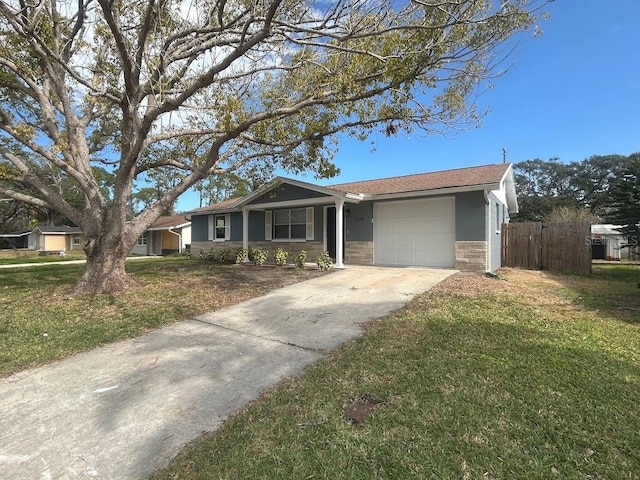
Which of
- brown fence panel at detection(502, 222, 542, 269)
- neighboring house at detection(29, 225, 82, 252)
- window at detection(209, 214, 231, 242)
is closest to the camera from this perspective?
brown fence panel at detection(502, 222, 542, 269)

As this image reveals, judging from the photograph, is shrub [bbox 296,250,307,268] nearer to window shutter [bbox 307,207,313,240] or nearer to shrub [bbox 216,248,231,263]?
window shutter [bbox 307,207,313,240]

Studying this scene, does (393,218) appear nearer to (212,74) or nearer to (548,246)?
(548,246)

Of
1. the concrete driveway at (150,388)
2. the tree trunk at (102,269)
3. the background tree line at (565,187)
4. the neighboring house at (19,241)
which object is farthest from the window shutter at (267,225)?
the neighboring house at (19,241)

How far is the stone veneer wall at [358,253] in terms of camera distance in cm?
1325

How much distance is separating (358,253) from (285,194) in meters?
3.90

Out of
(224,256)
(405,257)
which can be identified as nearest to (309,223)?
(405,257)

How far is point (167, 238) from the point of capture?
1190 inches

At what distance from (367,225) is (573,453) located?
11187 millimetres

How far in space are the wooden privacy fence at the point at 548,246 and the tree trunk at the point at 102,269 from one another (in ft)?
43.4

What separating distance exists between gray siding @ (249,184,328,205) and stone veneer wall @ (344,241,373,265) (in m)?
2.37

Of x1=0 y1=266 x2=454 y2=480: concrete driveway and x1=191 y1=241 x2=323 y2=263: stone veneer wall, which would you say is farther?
x1=191 y1=241 x2=323 y2=263: stone veneer wall

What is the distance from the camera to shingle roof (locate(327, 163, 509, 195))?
11.2 meters

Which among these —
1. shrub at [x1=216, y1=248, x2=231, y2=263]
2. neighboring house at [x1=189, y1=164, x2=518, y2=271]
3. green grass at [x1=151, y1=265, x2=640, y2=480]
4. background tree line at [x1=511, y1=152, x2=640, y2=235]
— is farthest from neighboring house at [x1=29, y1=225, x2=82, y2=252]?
background tree line at [x1=511, y1=152, x2=640, y2=235]

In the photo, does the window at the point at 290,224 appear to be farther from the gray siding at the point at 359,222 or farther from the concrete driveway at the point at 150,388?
the concrete driveway at the point at 150,388
